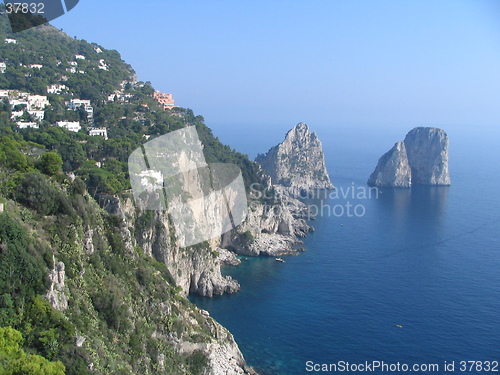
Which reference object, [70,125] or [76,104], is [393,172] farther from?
[70,125]

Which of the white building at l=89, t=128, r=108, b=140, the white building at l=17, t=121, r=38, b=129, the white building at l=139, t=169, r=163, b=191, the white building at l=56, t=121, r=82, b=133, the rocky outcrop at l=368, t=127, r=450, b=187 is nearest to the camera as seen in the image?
the white building at l=139, t=169, r=163, b=191

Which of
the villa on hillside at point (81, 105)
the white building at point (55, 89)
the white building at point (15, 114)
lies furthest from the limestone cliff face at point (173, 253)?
the white building at point (55, 89)

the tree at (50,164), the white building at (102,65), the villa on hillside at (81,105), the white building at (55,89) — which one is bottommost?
the tree at (50,164)

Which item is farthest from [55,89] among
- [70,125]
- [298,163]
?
[298,163]

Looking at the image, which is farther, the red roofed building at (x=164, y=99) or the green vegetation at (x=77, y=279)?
the red roofed building at (x=164, y=99)

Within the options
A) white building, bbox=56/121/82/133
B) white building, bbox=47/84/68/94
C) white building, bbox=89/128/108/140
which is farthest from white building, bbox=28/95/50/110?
white building, bbox=89/128/108/140

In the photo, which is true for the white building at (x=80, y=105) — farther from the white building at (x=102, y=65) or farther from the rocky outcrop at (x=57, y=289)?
the rocky outcrop at (x=57, y=289)

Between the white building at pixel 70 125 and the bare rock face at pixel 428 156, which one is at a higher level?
the white building at pixel 70 125

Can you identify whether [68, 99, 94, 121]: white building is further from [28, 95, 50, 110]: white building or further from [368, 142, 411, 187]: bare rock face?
[368, 142, 411, 187]: bare rock face
